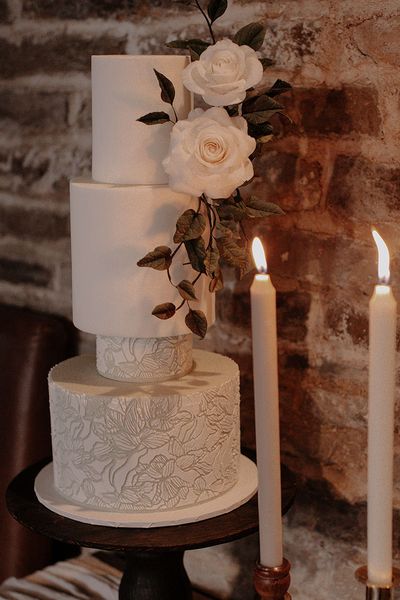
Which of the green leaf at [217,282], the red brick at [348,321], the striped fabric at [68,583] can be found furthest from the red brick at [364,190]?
the striped fabric at [68,583]

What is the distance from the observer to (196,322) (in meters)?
1.14

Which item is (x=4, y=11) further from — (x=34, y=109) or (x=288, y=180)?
(x=288, y=180)

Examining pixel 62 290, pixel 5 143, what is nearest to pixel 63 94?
pixel 5 143

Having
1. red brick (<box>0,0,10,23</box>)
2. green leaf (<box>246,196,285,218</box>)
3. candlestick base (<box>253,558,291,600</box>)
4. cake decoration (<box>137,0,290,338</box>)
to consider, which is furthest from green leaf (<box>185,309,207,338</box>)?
red brick (<box>0,0,10,23</box>)

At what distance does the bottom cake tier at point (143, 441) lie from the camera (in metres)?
1.14

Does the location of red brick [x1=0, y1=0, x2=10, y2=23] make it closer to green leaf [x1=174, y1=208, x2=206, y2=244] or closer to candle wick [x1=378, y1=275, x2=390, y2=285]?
green leaf [x1=174, y1=208, x2=206, y2=244]

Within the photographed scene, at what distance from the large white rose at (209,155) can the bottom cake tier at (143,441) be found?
0.27m

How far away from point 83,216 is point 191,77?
0.75 ft

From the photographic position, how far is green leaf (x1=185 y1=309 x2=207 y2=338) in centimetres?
114

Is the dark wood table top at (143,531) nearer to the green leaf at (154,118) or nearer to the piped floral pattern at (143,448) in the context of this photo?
the piped floral pattern at (143,448)

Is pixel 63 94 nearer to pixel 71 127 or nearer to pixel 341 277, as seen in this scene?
pixel 71 127

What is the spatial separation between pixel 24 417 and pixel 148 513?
0.56 m

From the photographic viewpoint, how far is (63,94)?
5.41 ft

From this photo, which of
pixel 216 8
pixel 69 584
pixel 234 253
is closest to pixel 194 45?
pixel 216 8
